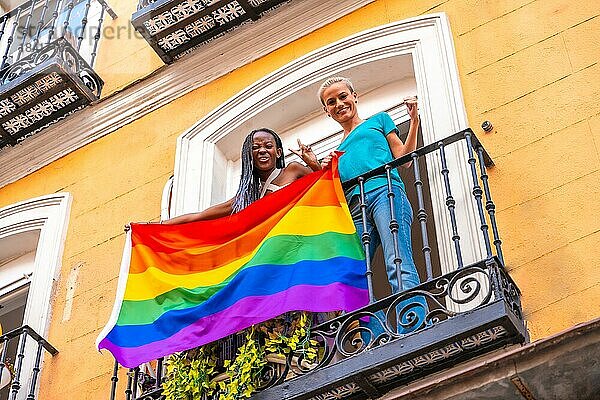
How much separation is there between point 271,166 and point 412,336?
79.2 inches

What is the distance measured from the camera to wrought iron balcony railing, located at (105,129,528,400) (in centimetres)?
591

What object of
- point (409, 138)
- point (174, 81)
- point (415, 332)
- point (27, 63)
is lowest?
point (415, 332)

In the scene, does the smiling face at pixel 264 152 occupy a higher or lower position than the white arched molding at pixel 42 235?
lower

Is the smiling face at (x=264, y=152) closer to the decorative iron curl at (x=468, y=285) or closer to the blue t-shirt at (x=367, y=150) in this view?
the blue t-shirt at (x=367, y=150)

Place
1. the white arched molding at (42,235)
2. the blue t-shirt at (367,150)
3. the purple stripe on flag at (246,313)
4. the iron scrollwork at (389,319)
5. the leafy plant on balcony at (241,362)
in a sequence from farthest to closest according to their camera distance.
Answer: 1. the white arched molding at (42,235)
2. the blue t-shirt at (367,150)
3. the purple stripe on flag at (246,313)
4. the leafy plant on balcony at (241,362)
5. the iron scrollwork at (389,319)

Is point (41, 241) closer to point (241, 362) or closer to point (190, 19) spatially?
point (190, 19)

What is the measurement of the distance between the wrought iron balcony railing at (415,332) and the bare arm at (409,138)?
1.29ft

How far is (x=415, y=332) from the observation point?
600 cm

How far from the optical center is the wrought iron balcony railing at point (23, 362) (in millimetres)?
7699

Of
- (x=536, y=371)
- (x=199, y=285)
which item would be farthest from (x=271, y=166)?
(x=536, y=371)

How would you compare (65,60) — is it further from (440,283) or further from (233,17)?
(440,283)

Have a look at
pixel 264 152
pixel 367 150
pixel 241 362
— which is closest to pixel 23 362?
pixel 264 152

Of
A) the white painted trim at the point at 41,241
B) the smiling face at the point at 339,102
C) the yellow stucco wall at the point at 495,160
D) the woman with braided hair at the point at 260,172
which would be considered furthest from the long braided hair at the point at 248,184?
the white painted trim at the point at 41,241

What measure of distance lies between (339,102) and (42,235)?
3.01 m
